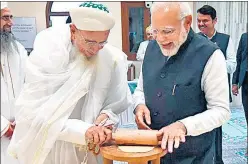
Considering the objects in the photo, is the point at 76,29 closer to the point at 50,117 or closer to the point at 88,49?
the point at 88,49

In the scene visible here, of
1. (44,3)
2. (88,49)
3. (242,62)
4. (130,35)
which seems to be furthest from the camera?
(242,62)

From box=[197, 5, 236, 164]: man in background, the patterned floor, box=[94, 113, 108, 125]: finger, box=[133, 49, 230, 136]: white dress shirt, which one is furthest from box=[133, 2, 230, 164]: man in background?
the patterned floor

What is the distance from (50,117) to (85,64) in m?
0.20

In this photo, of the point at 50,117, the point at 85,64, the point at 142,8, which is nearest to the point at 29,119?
the point at 50,117

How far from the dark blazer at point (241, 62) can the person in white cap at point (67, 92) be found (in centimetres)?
59

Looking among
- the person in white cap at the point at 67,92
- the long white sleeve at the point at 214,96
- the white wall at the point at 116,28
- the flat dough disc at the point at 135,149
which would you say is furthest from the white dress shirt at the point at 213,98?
the white wall at the point at 116,28

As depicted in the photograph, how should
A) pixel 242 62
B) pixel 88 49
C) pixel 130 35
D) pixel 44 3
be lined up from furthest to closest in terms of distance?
pixel 242 62 → pixel 130 35 → pixel 44 3 → pixel 88 49

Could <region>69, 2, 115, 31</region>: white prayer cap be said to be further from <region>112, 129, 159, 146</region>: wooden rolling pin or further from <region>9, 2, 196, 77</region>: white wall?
<region>112, 129, 159, 146</region>: wooden rolling pin

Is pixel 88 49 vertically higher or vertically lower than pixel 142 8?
lower

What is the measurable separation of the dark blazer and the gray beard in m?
0.87

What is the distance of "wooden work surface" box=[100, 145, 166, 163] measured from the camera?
73 centimetres

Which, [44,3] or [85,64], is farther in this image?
[44,3]

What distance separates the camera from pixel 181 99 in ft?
2.97

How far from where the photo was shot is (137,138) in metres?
0.82
